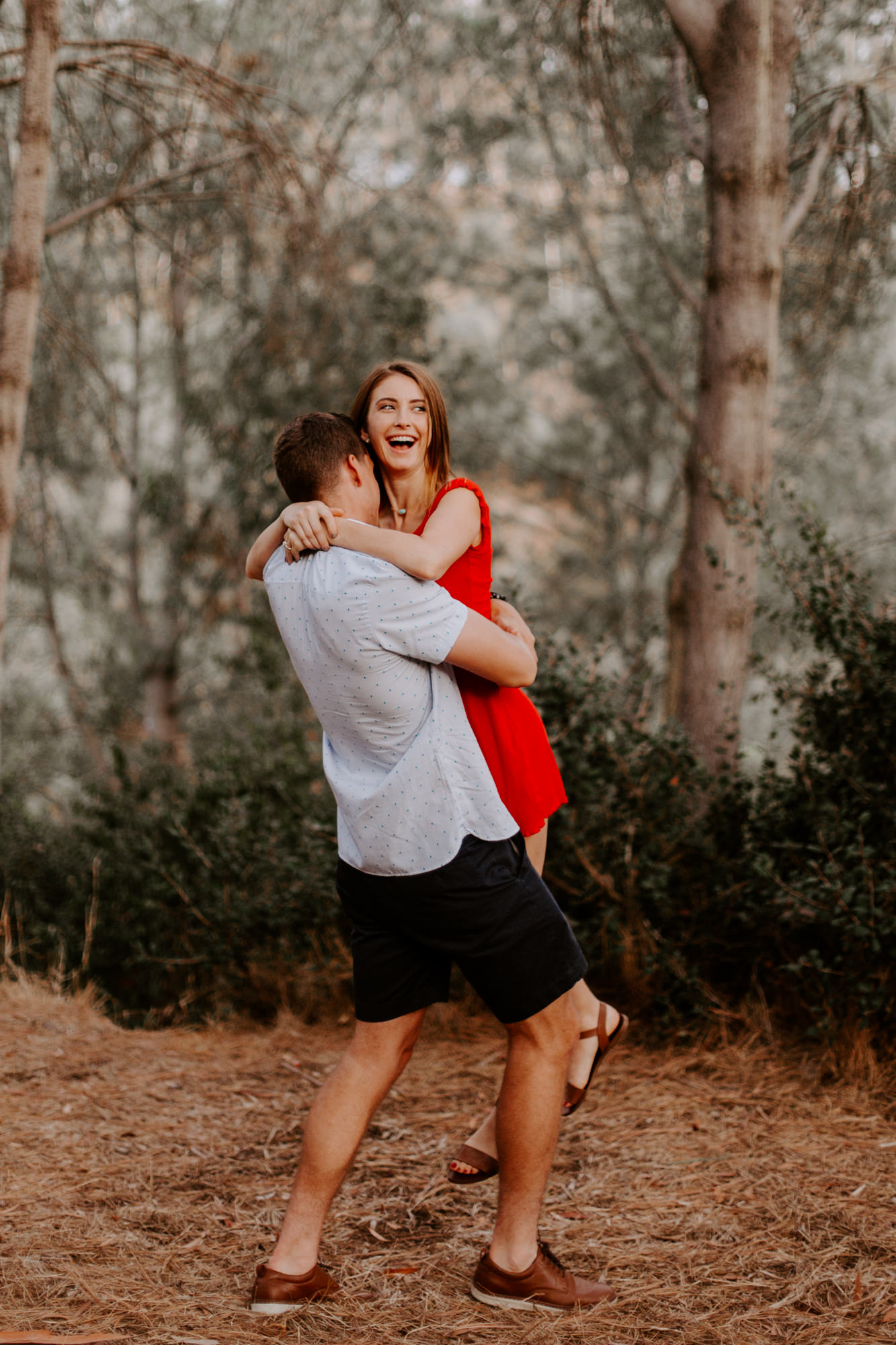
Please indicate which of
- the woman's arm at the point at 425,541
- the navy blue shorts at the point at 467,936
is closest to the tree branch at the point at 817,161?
the woman's arm at the point at 425,541

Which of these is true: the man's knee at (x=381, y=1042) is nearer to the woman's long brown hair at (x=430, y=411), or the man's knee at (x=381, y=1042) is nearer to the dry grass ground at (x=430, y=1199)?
the dry grass ground at (x=430, y=1199)

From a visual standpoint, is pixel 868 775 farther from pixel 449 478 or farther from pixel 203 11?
pixel 203 11

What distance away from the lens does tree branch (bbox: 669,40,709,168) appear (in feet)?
15.9

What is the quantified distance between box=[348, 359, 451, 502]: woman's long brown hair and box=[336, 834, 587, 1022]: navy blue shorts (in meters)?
0.86

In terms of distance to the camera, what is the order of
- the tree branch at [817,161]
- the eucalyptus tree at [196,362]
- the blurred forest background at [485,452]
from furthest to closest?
the eucalyptus tree at [196,362], the tree branch at [817,161], the blurred forest background at [485,452]

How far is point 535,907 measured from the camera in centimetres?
217

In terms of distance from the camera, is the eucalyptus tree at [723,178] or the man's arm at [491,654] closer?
the man's arm at [491,654]

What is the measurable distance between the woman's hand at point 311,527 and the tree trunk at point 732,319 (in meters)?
2.53

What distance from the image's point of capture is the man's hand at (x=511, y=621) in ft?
7.73

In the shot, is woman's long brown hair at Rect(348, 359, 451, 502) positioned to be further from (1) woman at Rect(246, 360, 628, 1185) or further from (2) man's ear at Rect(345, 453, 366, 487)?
(2) man's ear at Rect(345, 453, 366, 487)

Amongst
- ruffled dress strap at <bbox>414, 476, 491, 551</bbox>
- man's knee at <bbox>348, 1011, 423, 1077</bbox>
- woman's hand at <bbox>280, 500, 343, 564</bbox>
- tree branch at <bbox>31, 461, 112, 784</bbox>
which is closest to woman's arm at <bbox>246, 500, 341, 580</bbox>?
woman's hand at <bbox>280, 500, 343, 564</bbox>

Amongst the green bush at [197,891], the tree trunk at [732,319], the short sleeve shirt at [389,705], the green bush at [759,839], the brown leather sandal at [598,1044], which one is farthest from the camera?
the green bush at [197,891]

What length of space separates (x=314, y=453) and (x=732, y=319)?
2.82 metres

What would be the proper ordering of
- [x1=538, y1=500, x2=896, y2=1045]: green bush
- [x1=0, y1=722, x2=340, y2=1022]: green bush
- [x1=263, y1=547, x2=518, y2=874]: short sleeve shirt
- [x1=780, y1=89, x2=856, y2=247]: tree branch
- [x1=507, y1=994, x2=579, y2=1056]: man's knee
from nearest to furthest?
[x1=263, y1=547, x2=518, y2=874]: short sleeve shirt, [x1=507, y1=994, x2=579, y2=1056]: man's knee, [x1=538, y1=500, x2=896, y2=1045]: green bush, [x1=0, y1=722, x2=340, y2=1022]: green bush, [x1=780, y1=89, x2=856, y2=247]: tree branch
